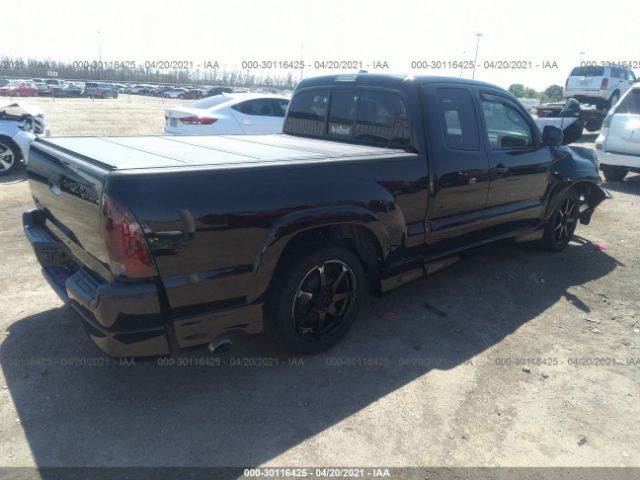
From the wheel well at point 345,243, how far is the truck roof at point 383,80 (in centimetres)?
133

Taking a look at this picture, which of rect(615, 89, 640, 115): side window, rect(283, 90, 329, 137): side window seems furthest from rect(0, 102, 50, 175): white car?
rect(615, 89, 640, 115): side window

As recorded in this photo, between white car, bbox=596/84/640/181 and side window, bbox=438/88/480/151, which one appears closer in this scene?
side window, bbox=438/88/480/151

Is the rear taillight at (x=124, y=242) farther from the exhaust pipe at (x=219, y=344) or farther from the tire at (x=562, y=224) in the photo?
the tire at (x=562, y=224)

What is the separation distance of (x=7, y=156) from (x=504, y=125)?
28.0ft

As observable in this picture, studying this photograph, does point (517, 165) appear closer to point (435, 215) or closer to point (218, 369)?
point (435, 215)

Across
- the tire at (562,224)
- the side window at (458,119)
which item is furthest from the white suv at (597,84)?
the side window at (458,119)

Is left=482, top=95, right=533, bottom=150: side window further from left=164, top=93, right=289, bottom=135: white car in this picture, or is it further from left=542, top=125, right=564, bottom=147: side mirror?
left=164, top=93, right=289, bottom=135: white car

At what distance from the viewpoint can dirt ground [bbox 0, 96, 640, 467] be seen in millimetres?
2553

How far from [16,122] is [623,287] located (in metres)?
9.97

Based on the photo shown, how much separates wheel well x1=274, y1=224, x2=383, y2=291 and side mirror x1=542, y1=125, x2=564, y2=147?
8.63 feet

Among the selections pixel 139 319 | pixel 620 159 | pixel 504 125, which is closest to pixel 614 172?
pixel 620 159

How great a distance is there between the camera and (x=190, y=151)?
10.4 feet

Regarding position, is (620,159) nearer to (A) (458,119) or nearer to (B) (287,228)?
(A) (458,119)

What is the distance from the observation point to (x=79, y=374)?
3098 millimetres
